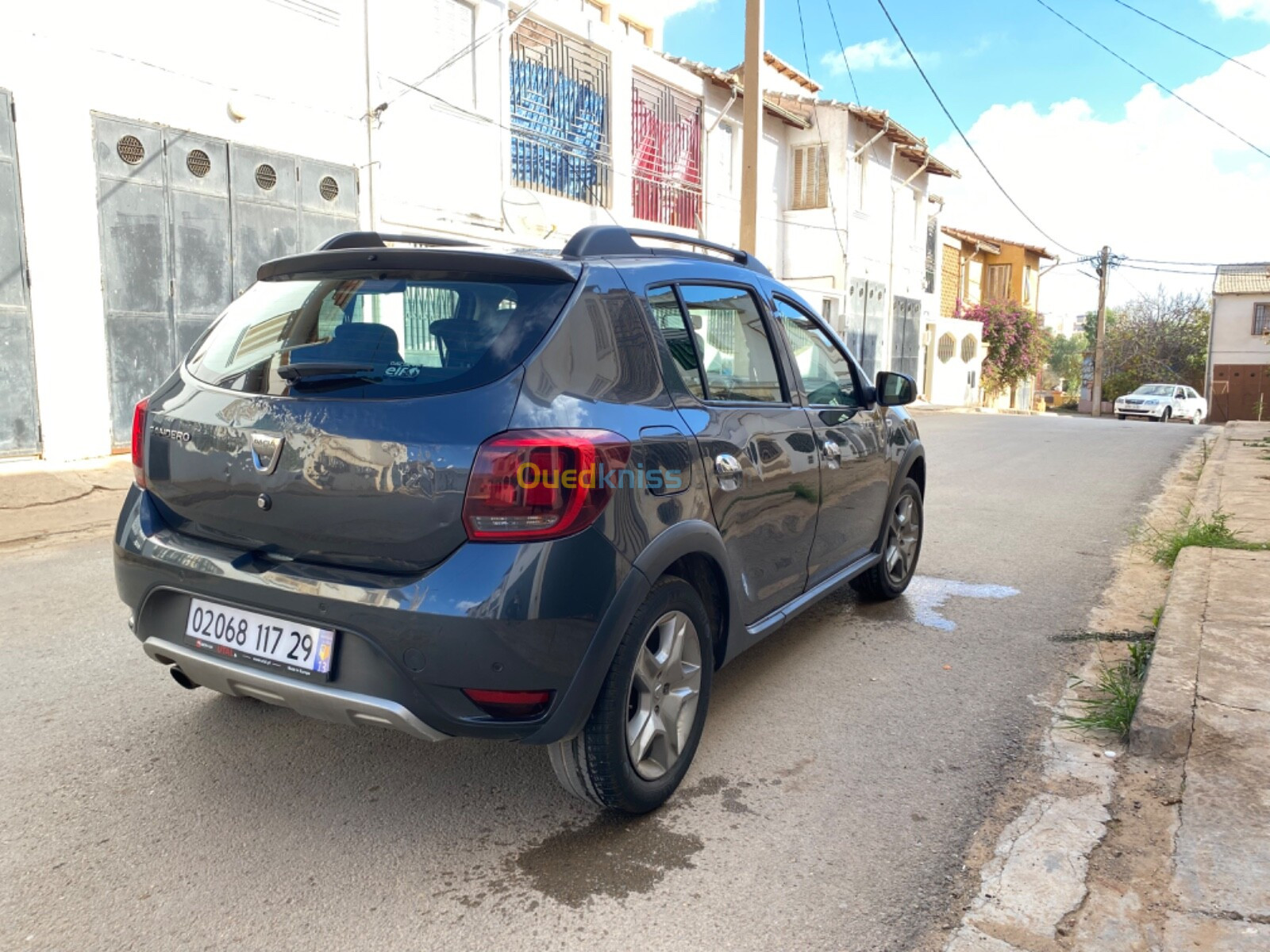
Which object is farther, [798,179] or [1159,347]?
[1159,347]

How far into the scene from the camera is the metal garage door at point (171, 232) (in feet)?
28.4

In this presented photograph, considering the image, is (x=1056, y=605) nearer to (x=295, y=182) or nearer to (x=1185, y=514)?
(x=1185, y=514)

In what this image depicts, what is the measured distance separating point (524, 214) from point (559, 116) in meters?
2.37

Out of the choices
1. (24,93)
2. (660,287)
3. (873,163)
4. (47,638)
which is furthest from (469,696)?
(873,163)

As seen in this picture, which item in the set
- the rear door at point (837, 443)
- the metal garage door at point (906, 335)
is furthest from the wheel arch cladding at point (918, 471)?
the metal garage door at point (906, 335)

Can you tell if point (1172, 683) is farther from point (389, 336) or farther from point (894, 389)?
point (389, 336)

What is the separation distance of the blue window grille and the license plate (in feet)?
38.6


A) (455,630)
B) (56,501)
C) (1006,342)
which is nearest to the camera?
(455,630)

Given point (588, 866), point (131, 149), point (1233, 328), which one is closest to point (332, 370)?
point (588, 866)

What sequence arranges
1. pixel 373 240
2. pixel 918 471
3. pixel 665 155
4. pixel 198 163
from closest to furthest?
1. pixel 373 240
2. pixel 918 471
3. pixel 198 163
4. pixel 665 155

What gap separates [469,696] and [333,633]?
396mm

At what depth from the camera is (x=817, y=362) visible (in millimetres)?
4148

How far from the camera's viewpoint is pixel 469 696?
2.43 m

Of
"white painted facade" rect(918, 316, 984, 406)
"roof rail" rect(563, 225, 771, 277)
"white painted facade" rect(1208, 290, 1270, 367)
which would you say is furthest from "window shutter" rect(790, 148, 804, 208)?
"white painted facade" rect(1208, 290, 1270, 367)
